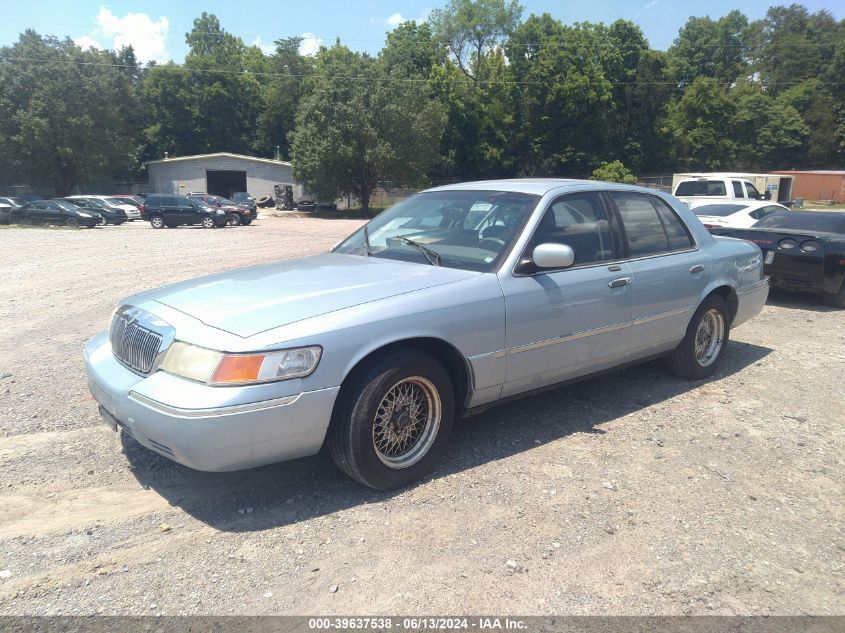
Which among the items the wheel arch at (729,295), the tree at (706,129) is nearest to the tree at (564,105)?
the tree at (706,129)

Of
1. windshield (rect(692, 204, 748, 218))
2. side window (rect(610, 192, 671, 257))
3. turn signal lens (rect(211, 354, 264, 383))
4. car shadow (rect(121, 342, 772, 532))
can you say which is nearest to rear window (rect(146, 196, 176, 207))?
windshield (rect(692, 204, 748, 218))

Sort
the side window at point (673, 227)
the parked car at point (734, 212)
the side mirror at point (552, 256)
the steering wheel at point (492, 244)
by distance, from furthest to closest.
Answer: the parked car at point (734, 212)
the side window at point (673, 227)
the steering wheel at point (492, 244)
the side mirror at point (552, 256)

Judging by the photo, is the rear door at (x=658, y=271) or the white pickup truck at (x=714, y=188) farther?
the white pickup truck at (x=714, y=188)

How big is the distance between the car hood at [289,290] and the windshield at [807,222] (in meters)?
7.79

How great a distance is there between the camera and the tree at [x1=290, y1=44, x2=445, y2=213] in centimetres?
4316

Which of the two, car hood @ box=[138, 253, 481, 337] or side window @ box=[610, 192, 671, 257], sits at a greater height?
side window @ box=[610, 192, 671, 257]

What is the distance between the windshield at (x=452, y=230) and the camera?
417 cm

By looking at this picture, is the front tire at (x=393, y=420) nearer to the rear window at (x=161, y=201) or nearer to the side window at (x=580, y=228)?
the side window at (x=580, y=228)

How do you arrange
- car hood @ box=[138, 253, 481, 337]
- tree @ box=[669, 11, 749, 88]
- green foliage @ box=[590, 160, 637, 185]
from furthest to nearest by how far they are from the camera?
tree @ box=[669, 11, 749, 88] < green foliage @ box=[590, 160, 637, 185] < car hood @ box=[138, 253, 481, 337]

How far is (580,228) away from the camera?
4551 millimetres

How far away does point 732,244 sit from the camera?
587cm

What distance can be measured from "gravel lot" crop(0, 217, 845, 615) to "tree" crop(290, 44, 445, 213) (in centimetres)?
3992

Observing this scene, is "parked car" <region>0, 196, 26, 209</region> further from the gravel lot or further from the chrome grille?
the chrome grille

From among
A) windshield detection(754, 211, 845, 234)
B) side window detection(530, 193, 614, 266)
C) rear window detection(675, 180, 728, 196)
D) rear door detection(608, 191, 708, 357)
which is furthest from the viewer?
rear window detection(675, 180, 728, 196)
